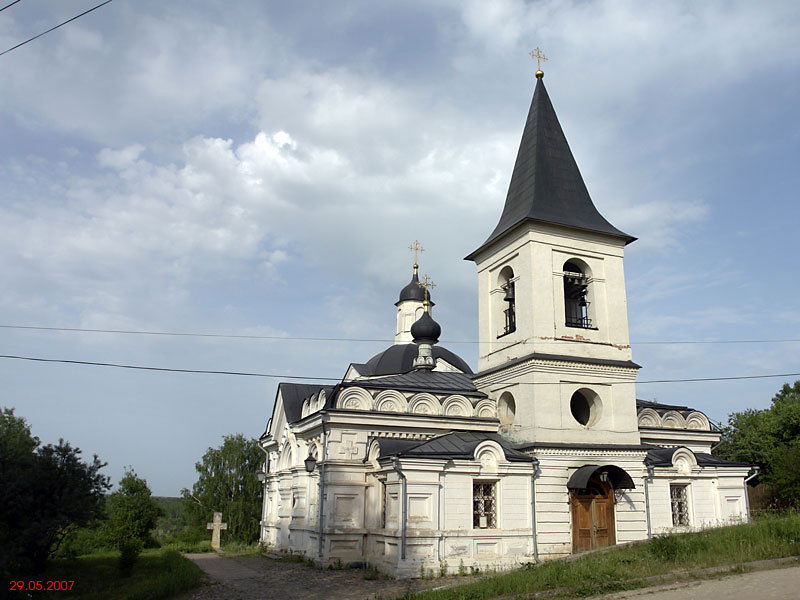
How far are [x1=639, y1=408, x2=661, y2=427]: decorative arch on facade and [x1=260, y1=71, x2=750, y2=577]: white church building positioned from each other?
0.13 feet

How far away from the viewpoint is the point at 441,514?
15.2 metres

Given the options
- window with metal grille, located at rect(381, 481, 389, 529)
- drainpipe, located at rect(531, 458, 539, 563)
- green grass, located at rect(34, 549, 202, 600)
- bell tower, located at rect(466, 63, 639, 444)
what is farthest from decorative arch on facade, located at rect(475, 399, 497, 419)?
green grass, located at rect(34, 549, 202, 600)

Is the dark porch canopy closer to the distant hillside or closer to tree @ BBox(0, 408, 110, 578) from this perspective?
tree @ BBox(0, 408, 110, 578)

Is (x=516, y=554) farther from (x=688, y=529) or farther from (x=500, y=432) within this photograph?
(x=688, y=529)

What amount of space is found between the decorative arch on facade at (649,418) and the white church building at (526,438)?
1.6 inches

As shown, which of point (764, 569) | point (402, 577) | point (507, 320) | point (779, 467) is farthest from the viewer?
point (779, 467)

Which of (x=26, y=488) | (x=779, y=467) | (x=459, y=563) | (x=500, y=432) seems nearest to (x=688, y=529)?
(x=500, y=432)

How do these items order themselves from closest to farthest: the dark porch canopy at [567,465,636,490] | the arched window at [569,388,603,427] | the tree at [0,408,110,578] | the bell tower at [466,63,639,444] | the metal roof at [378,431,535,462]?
1. the tree at [0,408,110,578]
2. the metal roof at [378,431,535,462]
3. the dark porch canopy at [567,465,636,490]
4. the bell tower at [466,63,639,444]
5. the arched window at [569,388,603,427]

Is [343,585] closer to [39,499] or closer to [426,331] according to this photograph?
[39,499]

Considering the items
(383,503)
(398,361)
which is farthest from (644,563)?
(398,361)

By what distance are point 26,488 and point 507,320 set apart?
13.0 meters

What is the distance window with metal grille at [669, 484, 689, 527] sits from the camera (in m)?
18.2

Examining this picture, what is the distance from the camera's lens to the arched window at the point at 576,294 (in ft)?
62.2

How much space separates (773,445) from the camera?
30.5 m
